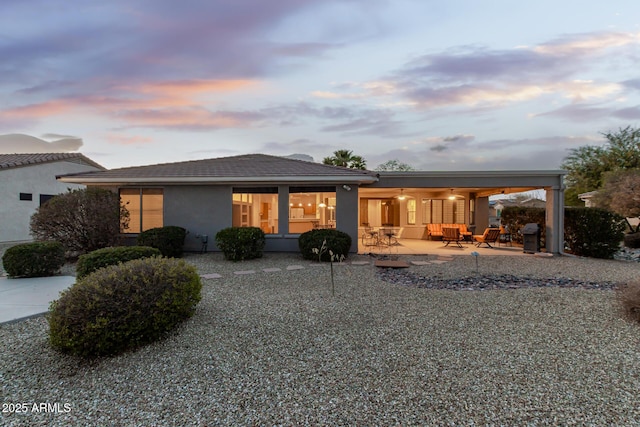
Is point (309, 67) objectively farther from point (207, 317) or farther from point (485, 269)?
point (207, 317)

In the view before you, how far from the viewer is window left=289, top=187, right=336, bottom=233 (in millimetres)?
11445

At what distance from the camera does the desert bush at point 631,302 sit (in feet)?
14.1

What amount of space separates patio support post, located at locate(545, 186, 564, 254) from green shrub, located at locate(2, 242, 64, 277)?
15.4m

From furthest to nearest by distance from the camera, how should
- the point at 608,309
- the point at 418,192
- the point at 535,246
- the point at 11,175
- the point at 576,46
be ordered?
the point at 418,192, the point at 11,175, the point at 535,246, the point at 576,46, the point at 608,309

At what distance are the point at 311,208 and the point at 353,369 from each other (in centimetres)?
915

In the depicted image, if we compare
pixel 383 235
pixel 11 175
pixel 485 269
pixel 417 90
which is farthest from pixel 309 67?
pixel 11 175

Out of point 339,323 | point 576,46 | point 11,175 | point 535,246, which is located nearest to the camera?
point 339,323

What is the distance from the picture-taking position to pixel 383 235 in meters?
13.3

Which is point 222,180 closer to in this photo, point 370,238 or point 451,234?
point 370,238

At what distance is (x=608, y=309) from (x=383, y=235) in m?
8.69

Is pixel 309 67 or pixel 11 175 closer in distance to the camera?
pixel 309 67

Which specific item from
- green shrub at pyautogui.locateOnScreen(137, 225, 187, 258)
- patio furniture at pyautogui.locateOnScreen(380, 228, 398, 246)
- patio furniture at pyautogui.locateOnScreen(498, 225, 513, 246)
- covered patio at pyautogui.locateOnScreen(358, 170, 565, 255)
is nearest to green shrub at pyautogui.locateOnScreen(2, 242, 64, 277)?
green shrub at pyautogui.locateOnScreen(137, 225, 187, 258)

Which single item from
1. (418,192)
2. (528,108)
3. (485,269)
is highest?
(528,108)

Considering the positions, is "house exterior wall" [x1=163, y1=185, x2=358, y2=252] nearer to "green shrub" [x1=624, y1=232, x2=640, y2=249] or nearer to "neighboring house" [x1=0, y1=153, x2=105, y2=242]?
"neighboring house" [x1=0, y1=153, x2=105, y2=242]
